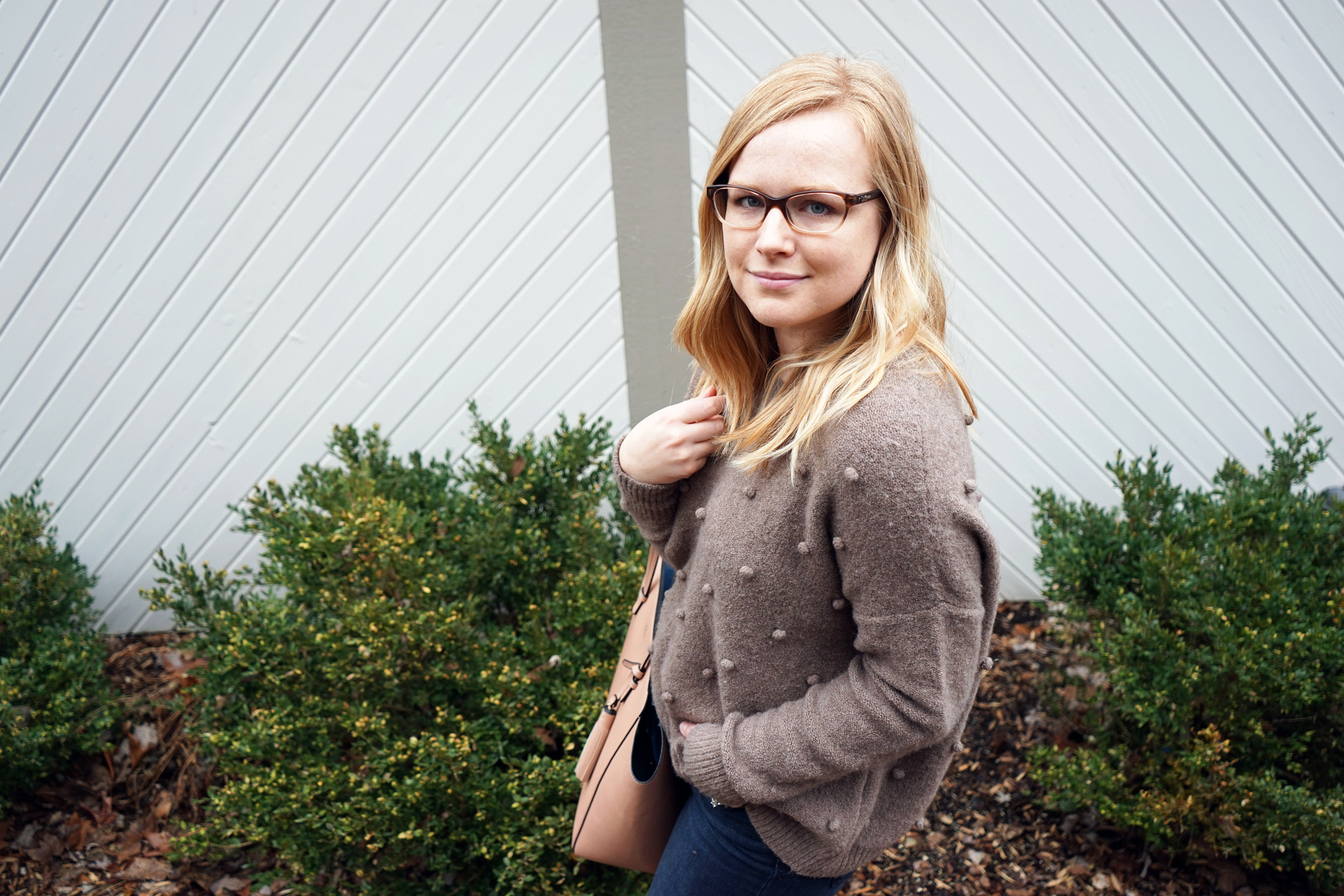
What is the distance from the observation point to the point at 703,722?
144cm

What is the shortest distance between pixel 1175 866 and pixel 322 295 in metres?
3.64

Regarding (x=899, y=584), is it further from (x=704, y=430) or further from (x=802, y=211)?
(x=802, y=211)

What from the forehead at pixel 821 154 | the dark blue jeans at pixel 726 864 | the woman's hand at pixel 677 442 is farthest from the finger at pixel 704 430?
the dark blue jeans at pixel 726 864

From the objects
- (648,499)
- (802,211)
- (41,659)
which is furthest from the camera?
(41,659)

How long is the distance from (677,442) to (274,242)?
8.69 feet

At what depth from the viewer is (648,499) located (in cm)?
146

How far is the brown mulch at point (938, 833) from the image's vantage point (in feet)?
8.99

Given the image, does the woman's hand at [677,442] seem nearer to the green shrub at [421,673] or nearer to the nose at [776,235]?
the nose at [776,235]

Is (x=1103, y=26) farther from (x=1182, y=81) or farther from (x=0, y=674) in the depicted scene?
(x=0, y=674)

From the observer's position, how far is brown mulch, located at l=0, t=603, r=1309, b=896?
2.74m

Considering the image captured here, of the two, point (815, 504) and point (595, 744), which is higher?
point (815, 504)

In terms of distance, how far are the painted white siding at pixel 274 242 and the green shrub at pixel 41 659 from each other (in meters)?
0.38

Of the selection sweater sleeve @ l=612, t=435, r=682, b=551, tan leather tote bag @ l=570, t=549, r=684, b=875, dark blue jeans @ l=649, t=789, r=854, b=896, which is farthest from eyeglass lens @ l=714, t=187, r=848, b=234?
dark blue jeans @ l=649, t=789, r=854, b=896

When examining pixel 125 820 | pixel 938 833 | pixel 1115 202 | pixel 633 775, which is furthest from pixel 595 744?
pixel 1115 202
